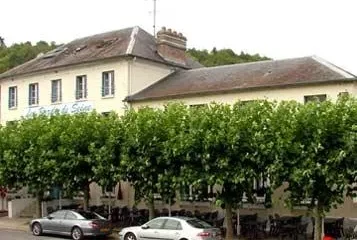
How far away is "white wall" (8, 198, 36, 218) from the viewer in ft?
123

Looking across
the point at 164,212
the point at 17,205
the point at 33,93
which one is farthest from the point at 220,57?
the point at 164,212

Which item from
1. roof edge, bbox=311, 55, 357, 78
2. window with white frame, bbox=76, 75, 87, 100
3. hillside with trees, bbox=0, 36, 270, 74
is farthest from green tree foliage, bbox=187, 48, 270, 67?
roof edge, bbox=311, 55, 357, 78

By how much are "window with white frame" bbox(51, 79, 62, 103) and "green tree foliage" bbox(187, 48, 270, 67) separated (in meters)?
16.9

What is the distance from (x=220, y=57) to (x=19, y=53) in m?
20.3

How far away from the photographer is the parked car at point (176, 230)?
2197 cm

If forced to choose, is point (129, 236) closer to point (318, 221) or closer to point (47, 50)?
point (318, 221)

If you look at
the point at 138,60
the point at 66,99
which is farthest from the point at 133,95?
A: the point at 66,99

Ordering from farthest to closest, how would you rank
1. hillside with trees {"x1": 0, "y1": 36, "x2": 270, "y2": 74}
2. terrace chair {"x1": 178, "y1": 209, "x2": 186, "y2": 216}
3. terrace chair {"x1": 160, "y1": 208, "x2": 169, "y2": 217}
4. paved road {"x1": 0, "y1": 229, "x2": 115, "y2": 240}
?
hillside with trees {"x1": 0, "y1": 36, "x2": 270, "y2": 74}
terrace chair {"x1": 160, "y1": 208, "x2": 169, "y2": 217}
terrace chair {"x1": 178, "y1": 209, "x2": 186, "y2": 216}
paved road {"x1": 0, "y1": 229, "x2": 115, "y2": 240}

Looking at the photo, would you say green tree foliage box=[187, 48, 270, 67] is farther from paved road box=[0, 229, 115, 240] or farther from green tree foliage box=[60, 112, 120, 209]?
paved road box=[0, 229, 115, 240]

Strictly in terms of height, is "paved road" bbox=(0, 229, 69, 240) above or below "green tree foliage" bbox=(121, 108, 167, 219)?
below

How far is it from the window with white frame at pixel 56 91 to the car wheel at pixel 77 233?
1465cm

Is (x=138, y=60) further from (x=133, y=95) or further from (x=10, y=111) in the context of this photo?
(x=10, y=111)

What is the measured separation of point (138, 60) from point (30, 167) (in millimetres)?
9584

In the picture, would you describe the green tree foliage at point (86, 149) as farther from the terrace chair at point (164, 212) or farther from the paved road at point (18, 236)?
the terrace chair at point (164, 212)
